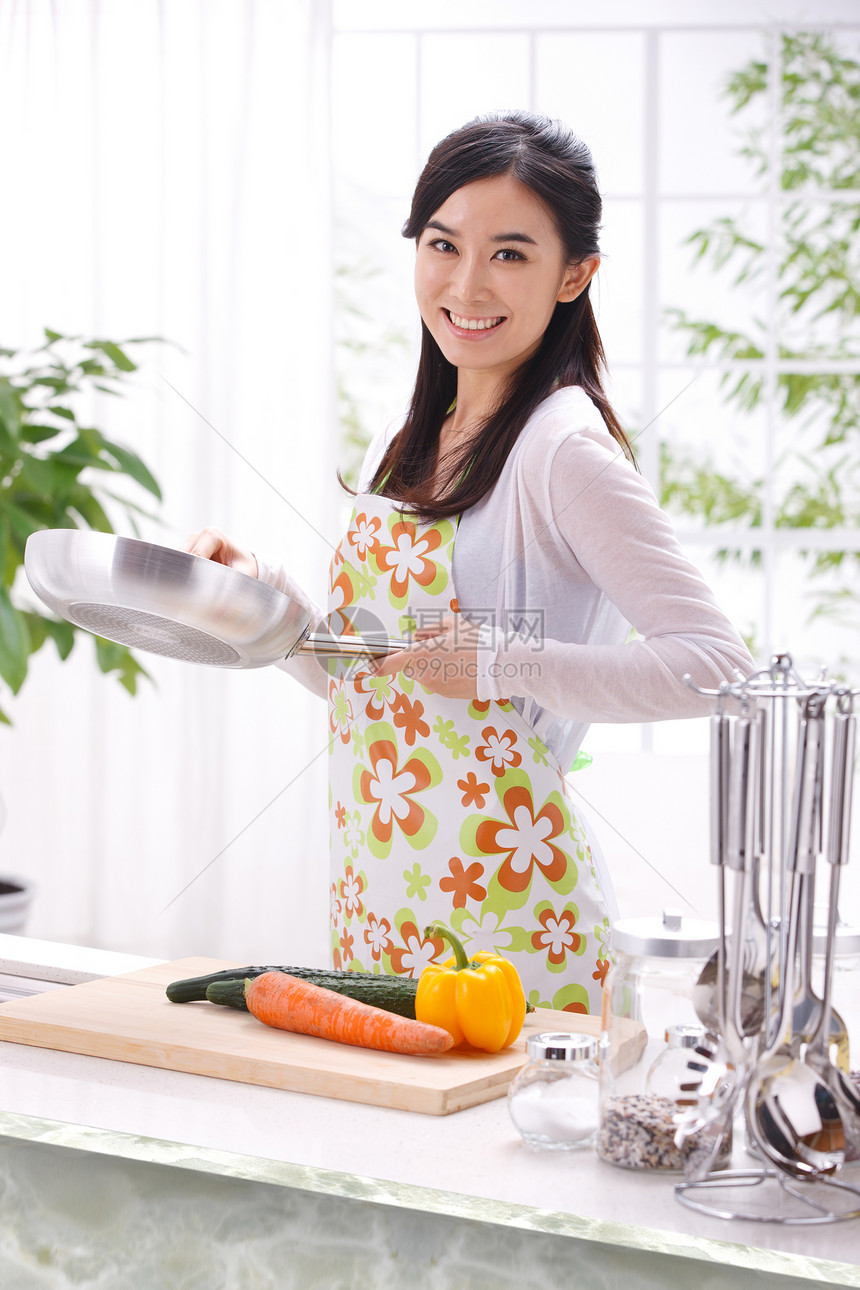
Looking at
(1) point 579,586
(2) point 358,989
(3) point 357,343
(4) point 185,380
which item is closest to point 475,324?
(1) point 579,586

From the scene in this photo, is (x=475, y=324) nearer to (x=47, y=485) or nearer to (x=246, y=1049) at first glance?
(x=246, y=1049)

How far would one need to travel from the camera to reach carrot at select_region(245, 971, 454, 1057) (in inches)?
31.8

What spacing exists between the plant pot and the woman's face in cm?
174

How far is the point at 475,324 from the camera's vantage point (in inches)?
45.1

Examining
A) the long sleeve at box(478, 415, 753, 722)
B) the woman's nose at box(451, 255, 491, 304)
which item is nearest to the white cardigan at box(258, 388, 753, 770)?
the long sleeve at box(478, 415, 753, 722)

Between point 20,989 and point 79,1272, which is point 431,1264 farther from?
point 20,989

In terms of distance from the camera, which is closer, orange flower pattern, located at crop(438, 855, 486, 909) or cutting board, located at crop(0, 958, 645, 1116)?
cutting board, located at crop(0, 958, 645, 1116)

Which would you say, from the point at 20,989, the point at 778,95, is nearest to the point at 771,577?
the point at 778,95

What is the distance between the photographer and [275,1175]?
65 cm

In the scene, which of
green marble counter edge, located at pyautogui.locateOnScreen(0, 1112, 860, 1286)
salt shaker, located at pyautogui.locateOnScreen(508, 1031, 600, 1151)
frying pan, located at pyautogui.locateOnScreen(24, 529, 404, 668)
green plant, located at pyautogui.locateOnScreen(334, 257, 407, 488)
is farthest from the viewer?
green plant, located at pyautogui.locateOnScreen(334, 257, 407, 488)

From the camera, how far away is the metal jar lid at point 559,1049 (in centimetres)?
65

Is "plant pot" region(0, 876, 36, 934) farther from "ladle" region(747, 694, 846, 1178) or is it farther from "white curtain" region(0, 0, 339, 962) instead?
"ladle" region(747, 694, 846, 1178)

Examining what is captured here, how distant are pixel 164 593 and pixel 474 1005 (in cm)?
34

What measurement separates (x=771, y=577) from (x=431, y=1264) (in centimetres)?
272
